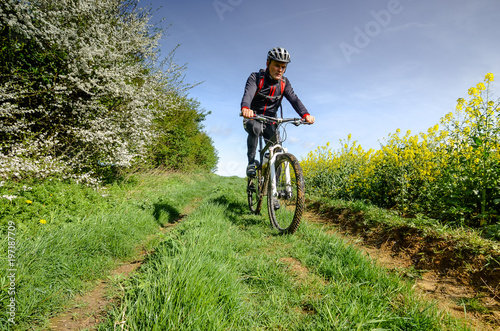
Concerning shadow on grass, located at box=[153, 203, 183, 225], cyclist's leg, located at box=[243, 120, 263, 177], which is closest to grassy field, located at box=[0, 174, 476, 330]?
shadow on grass, located at box=[153, 203, 183, 225]

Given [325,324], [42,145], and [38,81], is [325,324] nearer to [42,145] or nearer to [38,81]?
[42,145]

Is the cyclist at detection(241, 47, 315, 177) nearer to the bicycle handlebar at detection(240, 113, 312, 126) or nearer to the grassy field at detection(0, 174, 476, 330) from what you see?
the bicycle handlebar at detection(240, 113, 312, 126)

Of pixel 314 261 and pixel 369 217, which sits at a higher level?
pixel 369 217

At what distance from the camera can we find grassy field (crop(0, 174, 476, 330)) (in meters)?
1.53

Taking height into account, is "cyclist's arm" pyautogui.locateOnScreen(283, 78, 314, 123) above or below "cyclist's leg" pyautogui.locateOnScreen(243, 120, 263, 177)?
above

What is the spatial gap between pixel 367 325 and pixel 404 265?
1.64 meters

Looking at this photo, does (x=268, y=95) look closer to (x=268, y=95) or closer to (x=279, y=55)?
(x=268, y=95)

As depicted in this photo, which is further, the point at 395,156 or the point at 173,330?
the point at 395,156

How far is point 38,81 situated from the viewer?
5.64m

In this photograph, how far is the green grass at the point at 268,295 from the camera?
1.49 m

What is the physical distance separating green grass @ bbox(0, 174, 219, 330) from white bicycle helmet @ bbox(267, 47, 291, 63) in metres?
3.71

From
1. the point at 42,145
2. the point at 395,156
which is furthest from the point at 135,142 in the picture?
the point at 395,156

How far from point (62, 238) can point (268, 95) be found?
380 centimetres

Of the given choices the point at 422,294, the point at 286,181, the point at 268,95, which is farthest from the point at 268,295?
the point at 268,95
